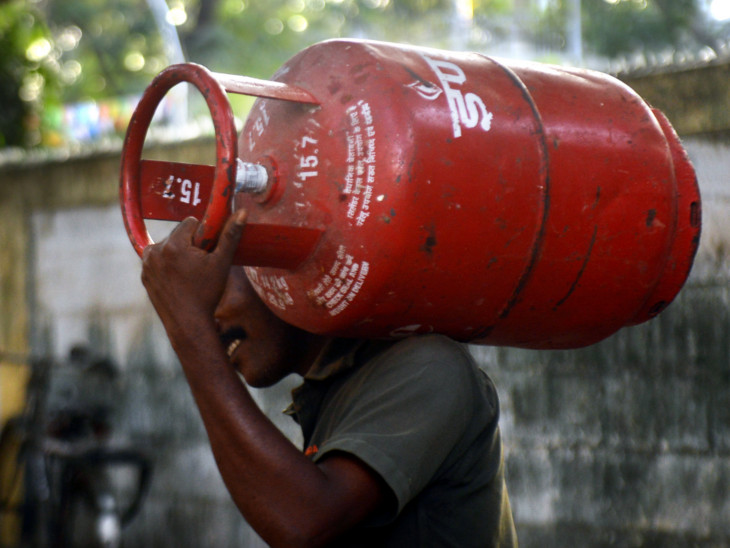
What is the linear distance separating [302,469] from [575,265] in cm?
58

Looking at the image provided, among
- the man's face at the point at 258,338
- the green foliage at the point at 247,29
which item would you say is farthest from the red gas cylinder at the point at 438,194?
the green foliage at the point at 247,29

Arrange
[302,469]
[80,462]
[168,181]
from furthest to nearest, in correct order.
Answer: [80,462] → [168,181] → [302,469]

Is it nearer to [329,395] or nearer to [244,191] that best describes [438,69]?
[244,191]

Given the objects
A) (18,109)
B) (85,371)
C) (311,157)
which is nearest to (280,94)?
(311,157)

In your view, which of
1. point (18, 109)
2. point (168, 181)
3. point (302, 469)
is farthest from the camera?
point (18, 109)

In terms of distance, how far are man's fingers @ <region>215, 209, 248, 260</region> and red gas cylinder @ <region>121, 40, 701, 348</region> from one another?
0.02m

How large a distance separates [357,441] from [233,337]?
0.51m

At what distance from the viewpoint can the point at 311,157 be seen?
1.48 meters

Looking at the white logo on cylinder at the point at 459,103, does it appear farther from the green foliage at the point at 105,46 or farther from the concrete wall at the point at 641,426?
→ the green foliage at the point at 105,46

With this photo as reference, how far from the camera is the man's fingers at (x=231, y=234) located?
1.37 m

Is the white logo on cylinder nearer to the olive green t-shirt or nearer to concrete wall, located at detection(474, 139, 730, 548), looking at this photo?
the olive green t-shirt

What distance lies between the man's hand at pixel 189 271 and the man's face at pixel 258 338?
1.17ft

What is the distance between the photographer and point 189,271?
1.40 m

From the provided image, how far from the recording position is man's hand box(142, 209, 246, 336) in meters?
1.39
